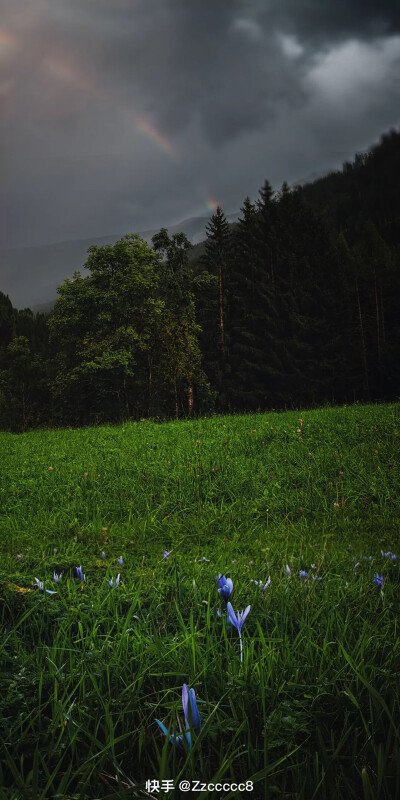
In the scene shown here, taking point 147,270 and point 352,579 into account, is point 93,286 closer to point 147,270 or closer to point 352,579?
point 147,270

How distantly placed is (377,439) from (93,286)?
23919mm

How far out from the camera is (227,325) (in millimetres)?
36781

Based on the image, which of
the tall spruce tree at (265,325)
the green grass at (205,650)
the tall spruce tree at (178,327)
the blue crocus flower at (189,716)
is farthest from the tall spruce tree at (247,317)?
the blue crocus flower at (189,716)

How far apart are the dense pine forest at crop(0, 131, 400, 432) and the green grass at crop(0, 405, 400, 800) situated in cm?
1964

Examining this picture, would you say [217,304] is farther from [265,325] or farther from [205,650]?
[205,650]

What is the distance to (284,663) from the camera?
54.5 inches

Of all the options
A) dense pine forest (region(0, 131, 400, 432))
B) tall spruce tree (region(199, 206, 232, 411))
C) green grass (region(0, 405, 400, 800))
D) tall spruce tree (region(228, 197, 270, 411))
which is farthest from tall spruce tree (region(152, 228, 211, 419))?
green grass (region(0, 405, 400, 800))

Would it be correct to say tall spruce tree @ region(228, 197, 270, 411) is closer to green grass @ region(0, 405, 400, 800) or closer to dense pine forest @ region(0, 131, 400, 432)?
dense pine forest @ region(0, 131, 400, 432)

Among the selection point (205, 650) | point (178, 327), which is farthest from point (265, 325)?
point (205, 650)

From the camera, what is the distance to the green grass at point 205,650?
0.98m

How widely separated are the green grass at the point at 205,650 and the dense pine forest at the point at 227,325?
1964cm

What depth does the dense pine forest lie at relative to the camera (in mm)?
27406

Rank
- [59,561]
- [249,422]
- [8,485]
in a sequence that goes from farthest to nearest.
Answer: [249,422] < [8,485] < [59,561]

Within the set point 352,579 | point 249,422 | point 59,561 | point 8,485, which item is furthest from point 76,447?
point 352,579
